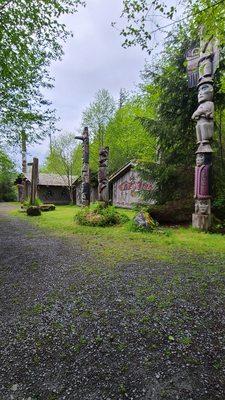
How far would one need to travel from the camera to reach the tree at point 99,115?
106 feet

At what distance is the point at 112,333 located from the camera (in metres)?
2.99

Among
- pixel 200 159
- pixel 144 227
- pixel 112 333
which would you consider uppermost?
pixel 200 159

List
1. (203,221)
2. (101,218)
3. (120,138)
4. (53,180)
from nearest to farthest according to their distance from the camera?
1. (203,221)
2. (101,218)
3. (120,138)
4. (53,180)

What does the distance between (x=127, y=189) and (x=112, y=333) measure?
18.6 meters

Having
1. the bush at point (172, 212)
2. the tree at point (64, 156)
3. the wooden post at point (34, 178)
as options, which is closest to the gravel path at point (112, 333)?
the bush at point (172, 212)

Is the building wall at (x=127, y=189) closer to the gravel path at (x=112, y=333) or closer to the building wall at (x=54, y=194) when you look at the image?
the building wall at (x=54, y=194)

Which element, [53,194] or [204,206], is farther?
[53,194]

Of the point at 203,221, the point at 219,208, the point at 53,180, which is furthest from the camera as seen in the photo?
the point at 53,180

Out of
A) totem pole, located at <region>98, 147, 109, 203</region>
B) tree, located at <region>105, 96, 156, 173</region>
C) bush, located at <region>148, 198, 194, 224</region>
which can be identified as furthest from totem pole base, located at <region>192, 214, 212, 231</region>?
tree, located at <region>105, 96, 156, 173</region>

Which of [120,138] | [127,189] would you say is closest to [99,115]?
[120,138]

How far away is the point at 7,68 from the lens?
7.04 meters

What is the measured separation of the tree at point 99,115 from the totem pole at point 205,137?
900 inches

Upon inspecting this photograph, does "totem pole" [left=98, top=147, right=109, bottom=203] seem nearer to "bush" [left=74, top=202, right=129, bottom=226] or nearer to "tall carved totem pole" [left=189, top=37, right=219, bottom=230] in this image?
"bush" [left=74, top=202, right=129, bottom=226]

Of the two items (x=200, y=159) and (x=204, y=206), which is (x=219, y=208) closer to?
(x=204, y=206)
